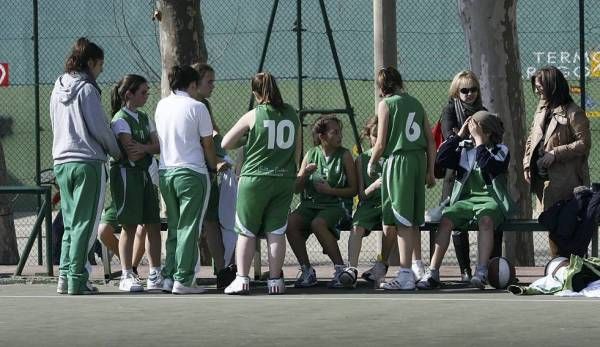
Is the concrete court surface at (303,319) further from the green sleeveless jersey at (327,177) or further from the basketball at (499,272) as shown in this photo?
the green sleeveless jersey at (327,177)

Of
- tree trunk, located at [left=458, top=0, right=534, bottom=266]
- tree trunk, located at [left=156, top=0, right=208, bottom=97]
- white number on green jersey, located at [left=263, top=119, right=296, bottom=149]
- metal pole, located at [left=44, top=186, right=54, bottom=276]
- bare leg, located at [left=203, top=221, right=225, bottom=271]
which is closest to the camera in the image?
white number on green jersey, located at [left=263, top=119, right=296, bottom=149]

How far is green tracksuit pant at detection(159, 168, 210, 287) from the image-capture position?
11.7 m

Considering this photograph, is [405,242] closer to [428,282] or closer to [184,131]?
[428,282]

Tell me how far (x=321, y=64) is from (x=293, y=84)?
1.12 meters

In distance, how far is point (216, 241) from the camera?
40.5 feet

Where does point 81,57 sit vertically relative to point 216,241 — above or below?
above

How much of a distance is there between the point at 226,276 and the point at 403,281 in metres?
1.42

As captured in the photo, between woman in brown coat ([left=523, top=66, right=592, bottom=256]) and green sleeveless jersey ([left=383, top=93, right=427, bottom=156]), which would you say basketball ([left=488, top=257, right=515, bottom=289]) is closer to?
woman in brown coat ([left=523, top=66, right=592, bottom=256])

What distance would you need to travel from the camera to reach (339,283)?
40.1 feet

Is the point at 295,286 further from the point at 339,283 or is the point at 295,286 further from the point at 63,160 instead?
the point at 63,160

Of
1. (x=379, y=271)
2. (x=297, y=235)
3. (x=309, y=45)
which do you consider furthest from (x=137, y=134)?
(x=309, y=45)

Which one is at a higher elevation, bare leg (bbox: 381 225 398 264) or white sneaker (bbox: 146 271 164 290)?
bare leg (bbox: 381 225 398 264)

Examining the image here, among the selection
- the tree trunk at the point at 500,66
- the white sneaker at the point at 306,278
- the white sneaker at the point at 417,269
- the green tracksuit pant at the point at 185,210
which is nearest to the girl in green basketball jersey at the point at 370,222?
the white sneaker at the point at 417,269

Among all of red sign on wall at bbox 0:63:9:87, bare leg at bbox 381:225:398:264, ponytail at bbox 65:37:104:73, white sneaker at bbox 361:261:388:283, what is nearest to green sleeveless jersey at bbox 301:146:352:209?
bare leg at bbox 381:225:398:264
